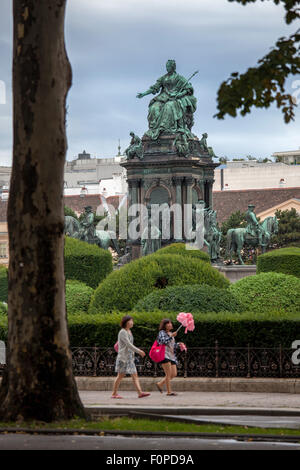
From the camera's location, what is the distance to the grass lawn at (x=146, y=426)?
42.6ft

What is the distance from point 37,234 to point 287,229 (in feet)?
254

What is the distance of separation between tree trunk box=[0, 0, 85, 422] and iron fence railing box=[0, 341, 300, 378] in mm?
6423

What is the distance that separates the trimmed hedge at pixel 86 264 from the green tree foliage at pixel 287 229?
51651 mm

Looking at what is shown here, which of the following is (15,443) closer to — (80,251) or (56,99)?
(56,99)

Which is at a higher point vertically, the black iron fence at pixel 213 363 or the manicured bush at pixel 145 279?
the manicured bush at pixel 145 279

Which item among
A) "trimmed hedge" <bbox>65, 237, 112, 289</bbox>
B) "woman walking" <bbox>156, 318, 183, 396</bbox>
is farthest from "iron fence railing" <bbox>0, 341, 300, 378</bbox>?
"trimmed hedge" <bbox>65, 237, 112, 289</bbox>

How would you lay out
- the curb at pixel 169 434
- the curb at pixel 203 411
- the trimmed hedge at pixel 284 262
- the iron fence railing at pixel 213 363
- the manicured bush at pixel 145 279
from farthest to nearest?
the trimmed hedge at pixel 284 262, the manicured bush at pixel 145 279, the iron fence railing at pixel 213 363, the curb at pixel 203 411, the curb at pixel 169 434

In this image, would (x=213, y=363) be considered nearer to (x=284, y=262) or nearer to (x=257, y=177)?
(x=284, y=262)

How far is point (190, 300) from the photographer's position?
22.1 m

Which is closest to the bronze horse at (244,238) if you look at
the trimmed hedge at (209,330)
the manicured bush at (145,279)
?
the manicured bush at (145,279)

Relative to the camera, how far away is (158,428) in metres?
13.4

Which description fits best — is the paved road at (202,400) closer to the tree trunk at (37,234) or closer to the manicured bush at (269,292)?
the tree trunk at (37,234)
